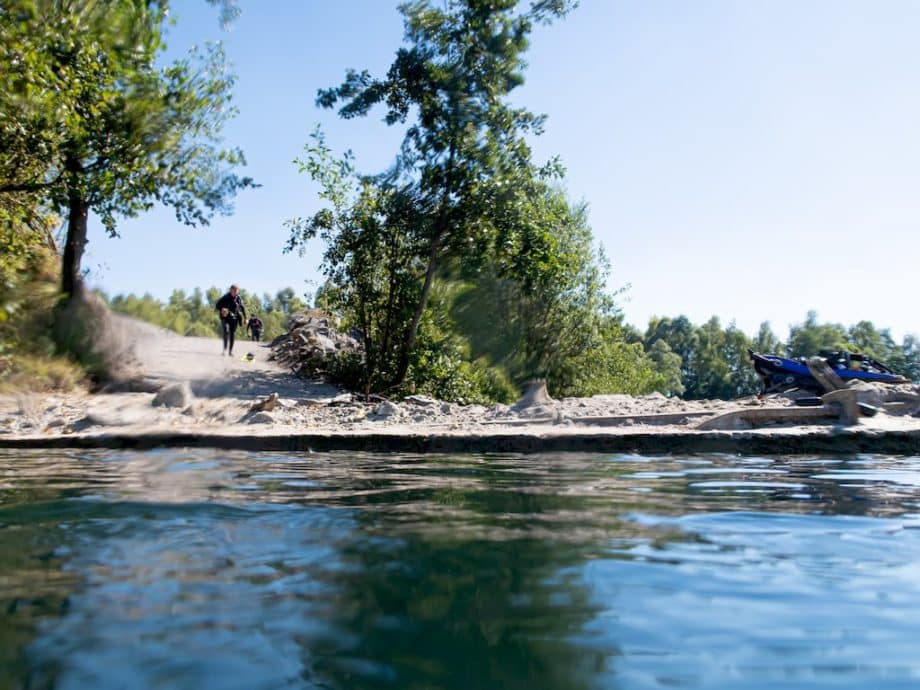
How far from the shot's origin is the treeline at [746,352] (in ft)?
320

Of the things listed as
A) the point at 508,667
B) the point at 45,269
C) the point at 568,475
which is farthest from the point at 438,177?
the point at 508,667

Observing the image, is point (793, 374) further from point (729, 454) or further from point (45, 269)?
point (45, 269)

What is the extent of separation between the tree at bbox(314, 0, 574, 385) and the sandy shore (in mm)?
3912

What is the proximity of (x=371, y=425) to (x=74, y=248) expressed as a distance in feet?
24.4

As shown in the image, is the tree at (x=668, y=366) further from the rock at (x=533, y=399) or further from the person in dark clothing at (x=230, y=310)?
the rock at (x=533, y=399)

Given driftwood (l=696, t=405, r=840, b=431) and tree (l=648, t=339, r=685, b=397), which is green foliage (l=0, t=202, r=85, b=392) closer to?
driftwood (l=696, t=405, r=840, b=431)

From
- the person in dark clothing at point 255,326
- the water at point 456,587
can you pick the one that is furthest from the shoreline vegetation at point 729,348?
the water at point 456,587

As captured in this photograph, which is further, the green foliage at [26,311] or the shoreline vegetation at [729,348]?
the shoreline vegetation at [729,348]

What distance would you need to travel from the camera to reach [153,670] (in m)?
1.73

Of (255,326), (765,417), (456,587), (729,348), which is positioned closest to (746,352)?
(729,348)

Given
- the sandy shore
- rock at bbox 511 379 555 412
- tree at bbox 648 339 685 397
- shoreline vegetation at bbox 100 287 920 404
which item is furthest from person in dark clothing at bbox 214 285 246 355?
tree at bbox 648 339 685 397

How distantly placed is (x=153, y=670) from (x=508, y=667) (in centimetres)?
84

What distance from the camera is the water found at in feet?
5.77

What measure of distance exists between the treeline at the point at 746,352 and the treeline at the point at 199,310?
55.2m
